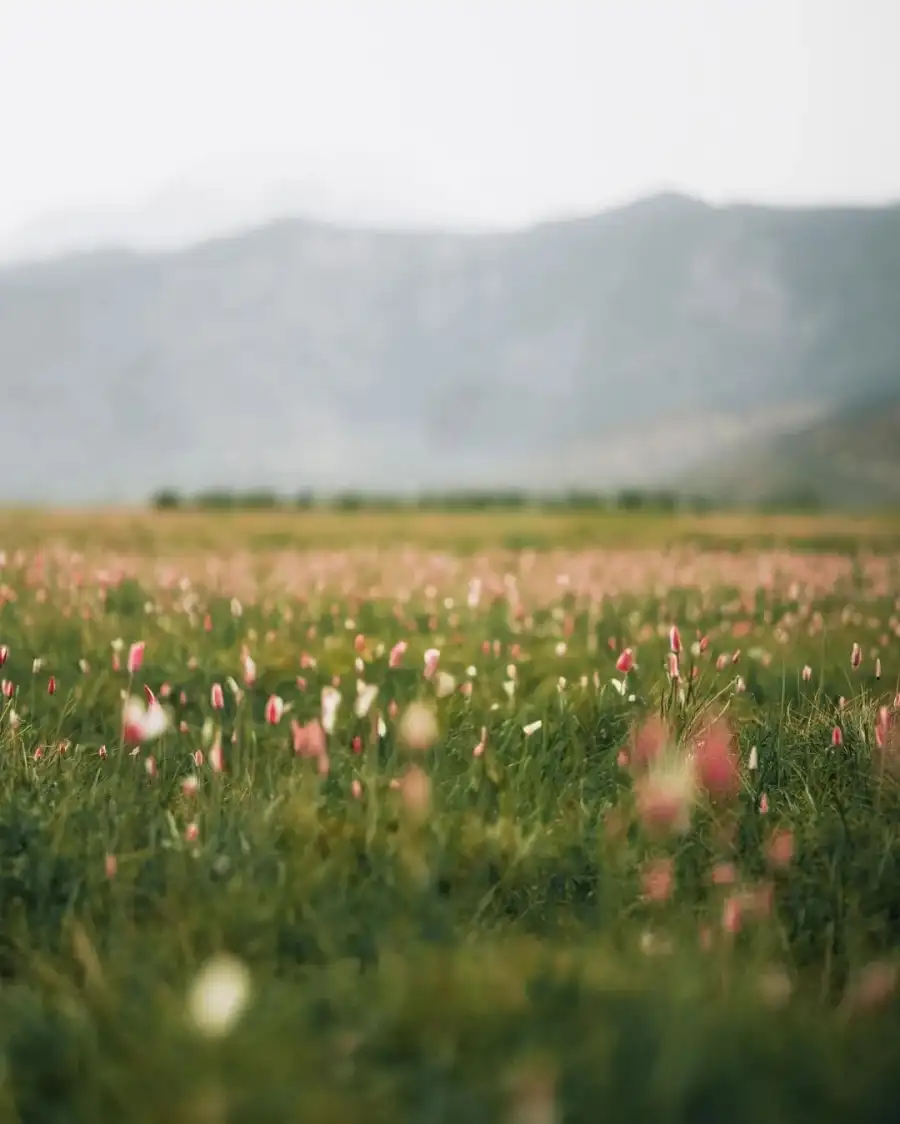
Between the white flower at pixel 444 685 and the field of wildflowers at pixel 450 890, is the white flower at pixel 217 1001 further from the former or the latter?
the white flower at pixel 444 685

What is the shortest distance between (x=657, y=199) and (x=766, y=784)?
103 meters

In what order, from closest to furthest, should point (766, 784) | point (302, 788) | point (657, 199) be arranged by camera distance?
point (302, 788), point (766, 784), point (657, 199)

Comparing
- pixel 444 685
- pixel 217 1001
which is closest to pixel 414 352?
pixel 444 685

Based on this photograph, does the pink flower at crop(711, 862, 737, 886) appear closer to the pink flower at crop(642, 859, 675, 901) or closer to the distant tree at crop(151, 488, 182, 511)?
the pink flower at crop(642, 859, 675, 901)

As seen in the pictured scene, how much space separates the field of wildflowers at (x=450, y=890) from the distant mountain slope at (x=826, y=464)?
31860mm

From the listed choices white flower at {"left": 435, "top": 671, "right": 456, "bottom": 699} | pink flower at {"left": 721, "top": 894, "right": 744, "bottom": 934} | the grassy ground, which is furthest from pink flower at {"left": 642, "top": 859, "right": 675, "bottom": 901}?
the grassy ground

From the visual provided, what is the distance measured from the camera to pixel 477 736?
4.64 meters

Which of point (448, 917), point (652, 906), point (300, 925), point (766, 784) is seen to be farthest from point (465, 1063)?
point (766, 784)

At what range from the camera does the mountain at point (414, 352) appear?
78.9 meters

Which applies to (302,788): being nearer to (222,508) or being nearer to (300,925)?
(300,925)

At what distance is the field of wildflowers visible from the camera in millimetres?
2084

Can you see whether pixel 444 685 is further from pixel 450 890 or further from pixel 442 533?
pixel 442 533

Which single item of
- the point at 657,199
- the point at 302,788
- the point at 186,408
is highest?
the point at 657,199

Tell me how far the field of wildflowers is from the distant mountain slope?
31.9 meters
